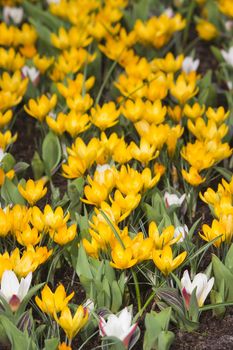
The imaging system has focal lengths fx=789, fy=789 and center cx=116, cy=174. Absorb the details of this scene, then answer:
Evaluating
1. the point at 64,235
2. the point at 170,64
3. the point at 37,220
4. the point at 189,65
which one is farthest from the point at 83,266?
the point at 189,65

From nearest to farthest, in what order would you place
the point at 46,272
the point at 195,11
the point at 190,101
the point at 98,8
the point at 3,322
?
the point at 3,322
the point at 46,272
the point at 190,101
the point at 98,8
the point at 195,11

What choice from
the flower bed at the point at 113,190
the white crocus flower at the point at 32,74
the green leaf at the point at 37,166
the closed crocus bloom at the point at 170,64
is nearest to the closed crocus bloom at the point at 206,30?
the flower bed at the point at 113,190

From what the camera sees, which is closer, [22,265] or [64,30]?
[22,265]

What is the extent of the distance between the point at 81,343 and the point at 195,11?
256 centimetres

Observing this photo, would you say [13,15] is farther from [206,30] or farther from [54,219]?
[54,219]

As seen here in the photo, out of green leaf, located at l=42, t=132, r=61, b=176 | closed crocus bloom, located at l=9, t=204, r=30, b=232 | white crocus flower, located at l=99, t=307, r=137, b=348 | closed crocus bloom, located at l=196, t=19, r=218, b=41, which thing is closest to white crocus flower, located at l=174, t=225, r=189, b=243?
white crocus flower, located at l=99, t=307, r=137, b=348

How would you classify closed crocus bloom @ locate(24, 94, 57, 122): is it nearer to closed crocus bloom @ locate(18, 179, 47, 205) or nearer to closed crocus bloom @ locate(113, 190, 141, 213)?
closed crocus bloom @ locate(18, 179, 47, 205)

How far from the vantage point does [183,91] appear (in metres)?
3.15

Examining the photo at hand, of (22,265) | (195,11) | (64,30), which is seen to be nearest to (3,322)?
(22,265)

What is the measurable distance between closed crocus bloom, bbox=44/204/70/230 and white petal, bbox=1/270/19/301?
25 centimetres

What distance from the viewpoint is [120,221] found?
257 cm

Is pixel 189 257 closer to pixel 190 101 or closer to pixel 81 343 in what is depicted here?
pixel 81 343

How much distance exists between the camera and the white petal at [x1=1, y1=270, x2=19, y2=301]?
7.33 ft

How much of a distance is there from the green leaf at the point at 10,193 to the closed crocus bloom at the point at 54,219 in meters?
0.27
